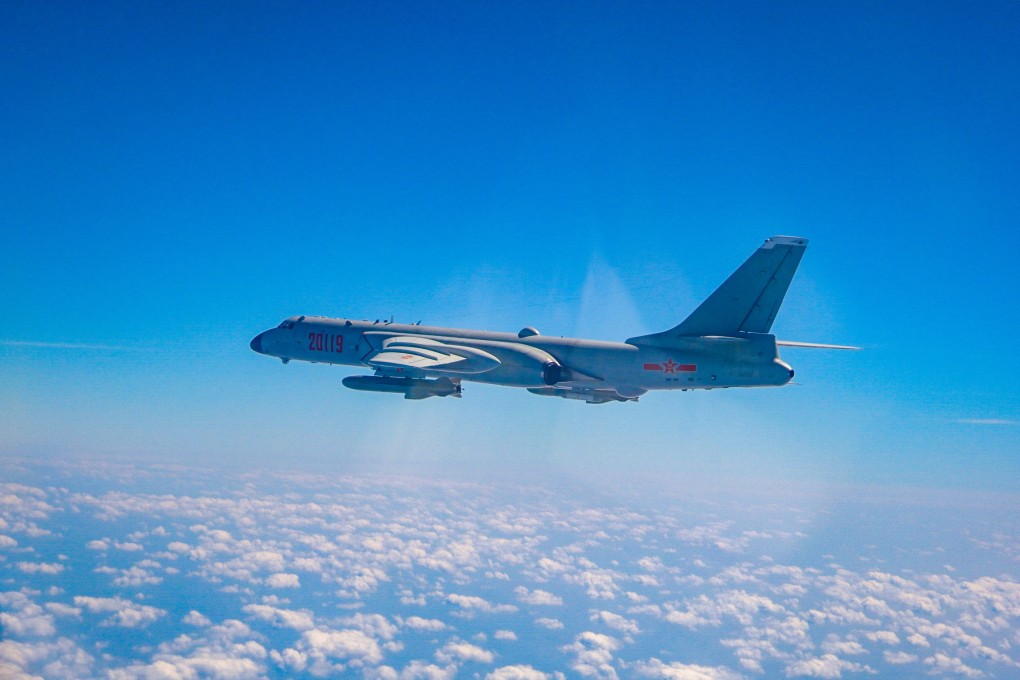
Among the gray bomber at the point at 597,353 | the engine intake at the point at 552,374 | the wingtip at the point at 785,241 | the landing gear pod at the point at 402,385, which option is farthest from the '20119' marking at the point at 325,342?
the wingtip at the point at 785,241

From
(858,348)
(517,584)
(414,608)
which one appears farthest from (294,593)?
(858,348)

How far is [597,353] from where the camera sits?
25219 mm

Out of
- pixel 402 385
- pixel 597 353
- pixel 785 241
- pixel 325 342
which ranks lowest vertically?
pixel 402 385

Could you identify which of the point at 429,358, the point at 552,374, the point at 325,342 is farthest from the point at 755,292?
the point at 325,342

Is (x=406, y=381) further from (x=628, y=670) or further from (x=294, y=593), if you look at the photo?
(x=294, y=593)

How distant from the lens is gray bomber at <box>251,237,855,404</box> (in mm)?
21594

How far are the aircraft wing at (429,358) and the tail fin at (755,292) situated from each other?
8.55 metres

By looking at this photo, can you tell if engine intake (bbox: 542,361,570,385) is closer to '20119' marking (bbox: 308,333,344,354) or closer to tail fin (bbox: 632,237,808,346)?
tail fin (bbox: 632,237,808,346)

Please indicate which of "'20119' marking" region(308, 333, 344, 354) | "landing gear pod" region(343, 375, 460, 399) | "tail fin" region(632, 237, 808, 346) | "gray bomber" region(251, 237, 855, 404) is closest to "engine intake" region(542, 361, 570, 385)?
"gray bomber" region(251, 237, 855, 404)

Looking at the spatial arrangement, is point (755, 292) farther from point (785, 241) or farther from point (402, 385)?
point (402, 385)

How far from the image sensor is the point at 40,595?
82438mm

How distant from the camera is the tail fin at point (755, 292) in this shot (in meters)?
21.1

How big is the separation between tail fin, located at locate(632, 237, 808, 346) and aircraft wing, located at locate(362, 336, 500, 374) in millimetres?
8546

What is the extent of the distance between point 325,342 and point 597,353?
13265 millimetres
